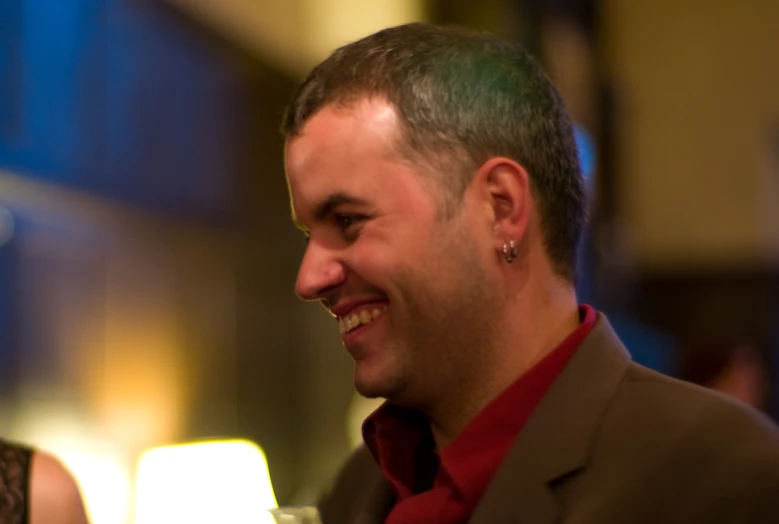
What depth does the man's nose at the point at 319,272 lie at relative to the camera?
1.61 m

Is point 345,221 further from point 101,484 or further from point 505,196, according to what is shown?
point 101,484

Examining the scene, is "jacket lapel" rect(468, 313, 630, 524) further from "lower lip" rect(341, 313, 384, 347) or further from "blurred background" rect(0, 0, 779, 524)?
"blurred background" rect(0, 0, 779, 524)

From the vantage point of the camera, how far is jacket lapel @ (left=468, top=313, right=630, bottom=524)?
57.1 inches

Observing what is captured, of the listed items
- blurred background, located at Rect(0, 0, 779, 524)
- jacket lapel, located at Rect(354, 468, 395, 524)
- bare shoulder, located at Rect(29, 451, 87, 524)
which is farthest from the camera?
blurred background, located at Rect(0, 0, 779, 524)

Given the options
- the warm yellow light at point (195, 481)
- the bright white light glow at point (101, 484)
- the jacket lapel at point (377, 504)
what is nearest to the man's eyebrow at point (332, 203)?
the jacket lapel at point (377, 504)

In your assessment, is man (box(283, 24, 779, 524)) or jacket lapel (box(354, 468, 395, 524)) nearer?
man (box(283, 24, 779, 524))

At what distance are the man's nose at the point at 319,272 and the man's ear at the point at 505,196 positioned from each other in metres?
0.24

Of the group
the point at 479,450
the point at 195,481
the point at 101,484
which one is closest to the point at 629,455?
the point at 479,450

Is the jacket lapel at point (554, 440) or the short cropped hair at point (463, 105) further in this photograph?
the short cropped hair at point (463, 105)

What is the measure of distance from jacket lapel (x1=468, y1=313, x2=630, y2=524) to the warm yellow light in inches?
64.0

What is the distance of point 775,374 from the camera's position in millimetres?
8398

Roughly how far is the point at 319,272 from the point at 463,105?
326mm

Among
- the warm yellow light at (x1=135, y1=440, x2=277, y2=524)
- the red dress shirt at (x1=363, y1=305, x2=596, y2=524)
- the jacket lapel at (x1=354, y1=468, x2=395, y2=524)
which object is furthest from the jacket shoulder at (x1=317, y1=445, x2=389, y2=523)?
the warm yellow light at (x1=135, y1=440, x2=277, y2=524)

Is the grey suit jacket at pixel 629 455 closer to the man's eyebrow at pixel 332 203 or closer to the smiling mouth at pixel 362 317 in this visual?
the smiling mouth at pixel 362 317
